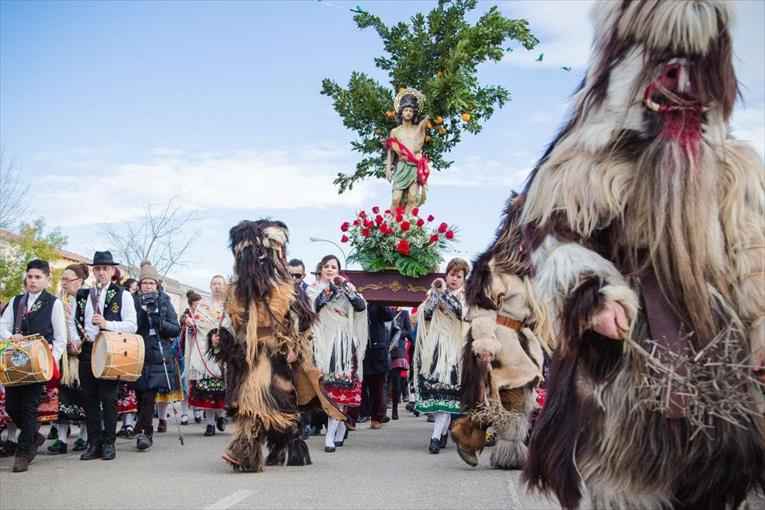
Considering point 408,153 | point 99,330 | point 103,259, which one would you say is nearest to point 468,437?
point 99,330

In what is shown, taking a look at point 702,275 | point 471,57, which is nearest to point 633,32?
point 702,275

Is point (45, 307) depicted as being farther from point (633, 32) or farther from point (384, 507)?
point (633, 32)

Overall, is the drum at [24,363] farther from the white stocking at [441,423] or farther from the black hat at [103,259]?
the white stocking at [441,423]

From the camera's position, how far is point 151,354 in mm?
12898

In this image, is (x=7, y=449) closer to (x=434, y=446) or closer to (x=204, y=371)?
(x=204, y=371)

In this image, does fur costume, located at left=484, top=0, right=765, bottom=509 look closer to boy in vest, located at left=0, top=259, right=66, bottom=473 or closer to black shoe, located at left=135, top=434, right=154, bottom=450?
boy in vest, located at left=0, top=259, right=66, bottom=473

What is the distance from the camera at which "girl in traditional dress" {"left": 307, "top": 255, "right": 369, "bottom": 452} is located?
1191cm

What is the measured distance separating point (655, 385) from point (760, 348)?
0.50 meters

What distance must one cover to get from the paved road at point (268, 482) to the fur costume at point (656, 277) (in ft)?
5.91

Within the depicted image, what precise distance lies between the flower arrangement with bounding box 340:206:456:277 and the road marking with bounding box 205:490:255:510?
5.28 m

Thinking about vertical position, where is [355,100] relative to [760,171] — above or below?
above

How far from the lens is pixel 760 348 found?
4113 millimetres

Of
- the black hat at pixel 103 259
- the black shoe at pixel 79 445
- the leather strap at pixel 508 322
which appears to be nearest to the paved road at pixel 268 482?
the black shoe at pixel 79 445

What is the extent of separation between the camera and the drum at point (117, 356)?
34.9ft
